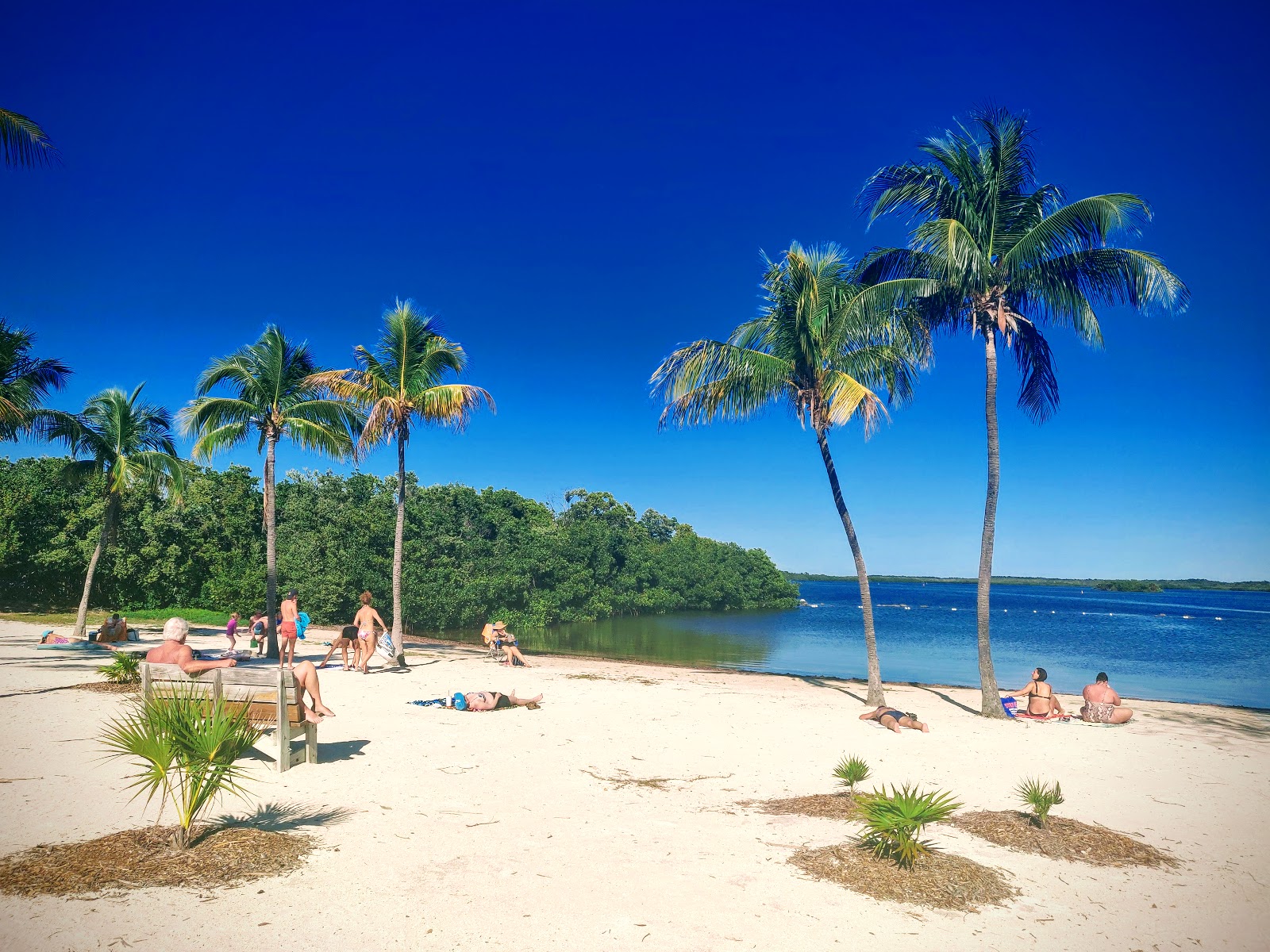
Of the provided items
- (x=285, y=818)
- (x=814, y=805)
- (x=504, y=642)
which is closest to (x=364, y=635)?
(x=504, y=642)

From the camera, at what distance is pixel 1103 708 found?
1267 cm

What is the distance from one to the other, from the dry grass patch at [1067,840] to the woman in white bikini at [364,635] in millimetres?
12799

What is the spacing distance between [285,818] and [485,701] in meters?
5.73

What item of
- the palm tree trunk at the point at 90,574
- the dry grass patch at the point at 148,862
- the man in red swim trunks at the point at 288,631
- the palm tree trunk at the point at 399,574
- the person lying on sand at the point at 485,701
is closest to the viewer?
the dry grass patch at the point at 148,862

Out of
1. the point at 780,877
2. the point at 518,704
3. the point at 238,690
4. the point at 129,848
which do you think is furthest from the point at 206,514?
the point at 780,877

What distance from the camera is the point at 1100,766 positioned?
30.9 feet

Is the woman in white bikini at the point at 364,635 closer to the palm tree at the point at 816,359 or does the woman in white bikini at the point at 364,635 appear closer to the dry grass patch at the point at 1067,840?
the palm tree at the point at 816,359

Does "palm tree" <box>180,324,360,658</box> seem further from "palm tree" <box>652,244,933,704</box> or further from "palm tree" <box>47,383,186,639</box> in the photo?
"palm tree" <box>652,244,933,704</box>

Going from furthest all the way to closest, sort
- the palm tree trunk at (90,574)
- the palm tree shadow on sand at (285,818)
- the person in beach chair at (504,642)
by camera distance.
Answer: the palm tree trunk at (90,574) < the person in beach chair at (504,642) < the palm tree shadow on sand at (285,818)

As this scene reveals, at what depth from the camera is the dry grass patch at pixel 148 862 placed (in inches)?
182

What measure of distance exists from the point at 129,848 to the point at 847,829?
18.0ft

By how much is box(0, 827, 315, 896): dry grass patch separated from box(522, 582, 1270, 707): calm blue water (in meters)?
21.7

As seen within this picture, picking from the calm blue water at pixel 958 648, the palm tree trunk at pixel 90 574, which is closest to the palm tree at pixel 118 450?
the palm tree trunk at pixel 90 574

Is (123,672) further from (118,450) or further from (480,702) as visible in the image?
(118,450)
